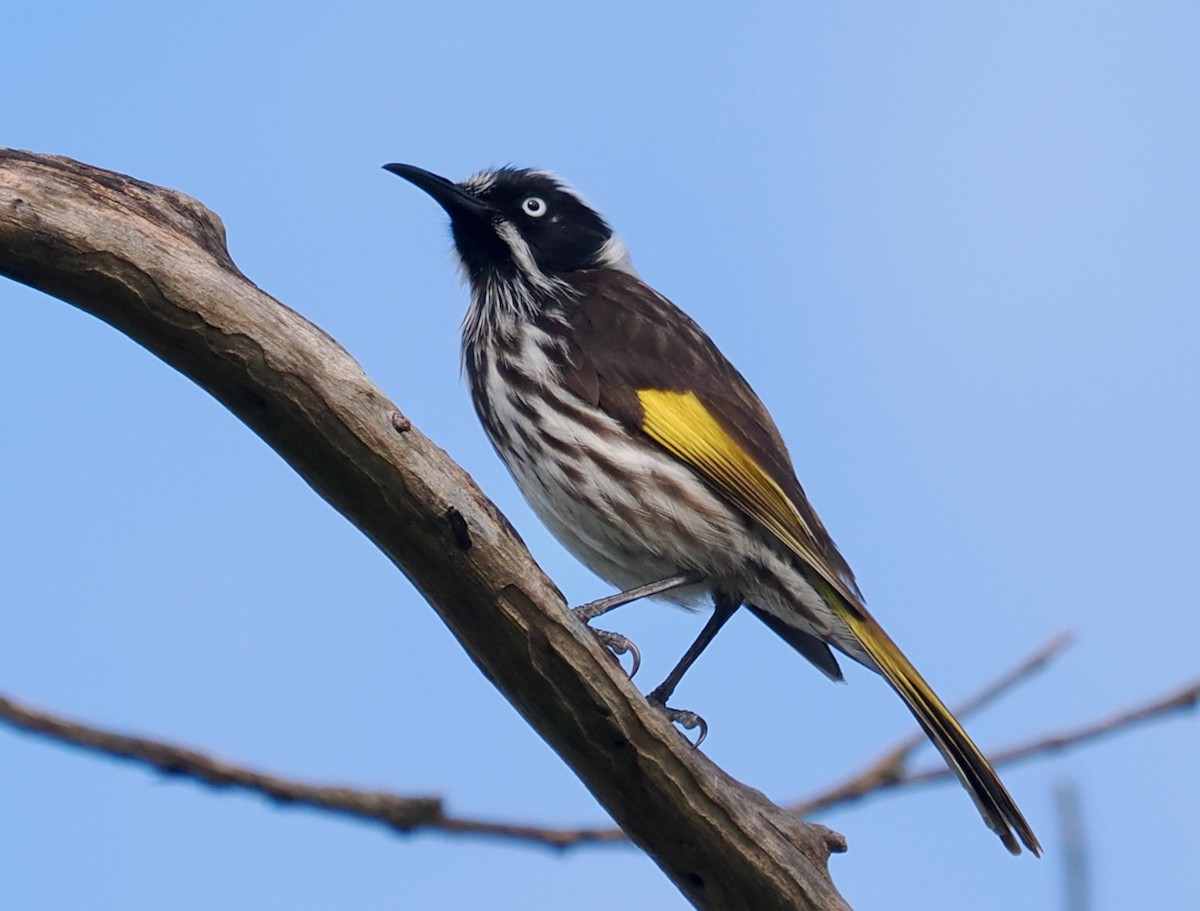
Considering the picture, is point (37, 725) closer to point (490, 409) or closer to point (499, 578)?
point (499, 578)

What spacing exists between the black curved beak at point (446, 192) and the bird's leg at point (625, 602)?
2.12 metres

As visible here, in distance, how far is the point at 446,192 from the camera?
6914 millimetres

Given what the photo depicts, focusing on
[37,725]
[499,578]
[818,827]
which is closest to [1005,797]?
[818,827]

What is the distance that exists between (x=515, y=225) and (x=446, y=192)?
0.35 metres

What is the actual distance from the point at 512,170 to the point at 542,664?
3561 millimetres

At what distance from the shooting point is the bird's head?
6.79 metres

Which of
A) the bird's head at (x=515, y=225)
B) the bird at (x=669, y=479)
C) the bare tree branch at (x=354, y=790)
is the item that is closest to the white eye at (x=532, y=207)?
the bird's head at (x=515, y=225)

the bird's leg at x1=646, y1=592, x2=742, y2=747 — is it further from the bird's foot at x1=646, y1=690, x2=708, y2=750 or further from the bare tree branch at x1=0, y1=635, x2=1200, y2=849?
the bare tree branch at x1=0, y1=635, x2=1200, y2=849

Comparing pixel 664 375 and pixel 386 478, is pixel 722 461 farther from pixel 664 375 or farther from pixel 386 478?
pixel 386 478

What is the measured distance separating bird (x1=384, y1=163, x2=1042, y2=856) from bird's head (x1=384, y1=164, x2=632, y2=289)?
1.18ft

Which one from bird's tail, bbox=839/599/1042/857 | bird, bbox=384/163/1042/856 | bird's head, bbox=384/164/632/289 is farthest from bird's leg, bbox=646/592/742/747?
bird's head, bbox=384/164/632/289

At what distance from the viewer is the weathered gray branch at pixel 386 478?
154 inches

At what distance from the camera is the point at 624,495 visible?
558cm

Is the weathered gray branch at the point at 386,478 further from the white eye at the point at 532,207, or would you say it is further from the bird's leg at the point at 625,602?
the white eye at the point at 532,207
